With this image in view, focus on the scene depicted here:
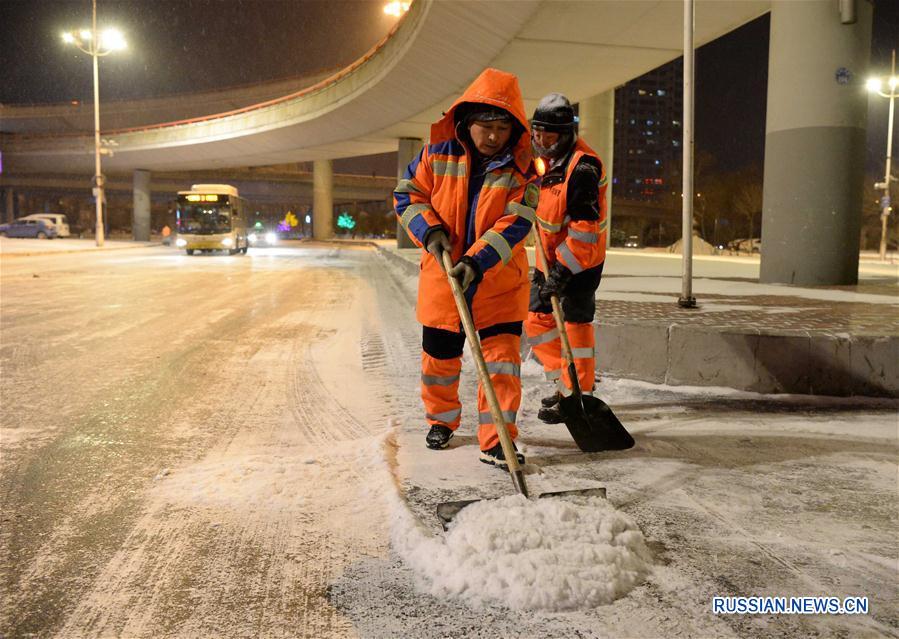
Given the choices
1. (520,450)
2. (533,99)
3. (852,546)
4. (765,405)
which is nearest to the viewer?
(852,546)

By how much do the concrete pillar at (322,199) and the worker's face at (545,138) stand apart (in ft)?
183

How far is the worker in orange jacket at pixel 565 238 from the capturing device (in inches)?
171

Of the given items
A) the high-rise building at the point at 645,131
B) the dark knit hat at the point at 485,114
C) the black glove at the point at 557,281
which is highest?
the high-rise building at the point at 645,131

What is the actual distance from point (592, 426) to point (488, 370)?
736mm

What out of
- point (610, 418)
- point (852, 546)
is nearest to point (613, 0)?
point (610, 418)

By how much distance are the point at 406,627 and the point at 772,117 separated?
1034 cm

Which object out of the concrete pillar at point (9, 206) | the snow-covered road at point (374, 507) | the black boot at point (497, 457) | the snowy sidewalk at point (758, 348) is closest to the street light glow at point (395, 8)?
the snowy sidewalk at point (758, 348)

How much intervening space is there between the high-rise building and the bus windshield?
15111cm

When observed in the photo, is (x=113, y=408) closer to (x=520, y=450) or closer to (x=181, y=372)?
(x=181, y=372)

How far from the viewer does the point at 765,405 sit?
4.97 m

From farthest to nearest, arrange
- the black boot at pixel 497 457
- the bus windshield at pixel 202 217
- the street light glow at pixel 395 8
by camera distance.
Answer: the street light glow at pixel 395 8 < the bus windshield at pixel 202 217 < the black boot at pixel 497 457

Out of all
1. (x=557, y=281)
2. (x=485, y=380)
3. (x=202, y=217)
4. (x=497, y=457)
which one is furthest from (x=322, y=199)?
(x=485, y=380)

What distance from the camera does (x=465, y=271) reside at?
3.40 m

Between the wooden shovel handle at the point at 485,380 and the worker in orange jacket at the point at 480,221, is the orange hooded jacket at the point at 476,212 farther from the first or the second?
the wooden shovel handle at the point at 485,380
